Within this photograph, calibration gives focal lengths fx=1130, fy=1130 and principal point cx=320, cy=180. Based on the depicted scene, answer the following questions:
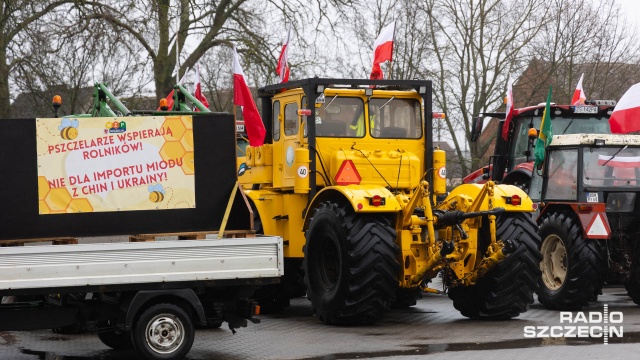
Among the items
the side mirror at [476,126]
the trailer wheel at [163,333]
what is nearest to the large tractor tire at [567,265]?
the side mirror at [476,126]

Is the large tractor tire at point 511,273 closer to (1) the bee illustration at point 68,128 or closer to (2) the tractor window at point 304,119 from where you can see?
(2) the tractor window at point 304,119

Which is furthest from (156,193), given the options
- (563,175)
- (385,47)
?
(563,175)

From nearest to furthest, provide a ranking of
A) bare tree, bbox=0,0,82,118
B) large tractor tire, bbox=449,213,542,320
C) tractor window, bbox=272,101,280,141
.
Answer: large tractor tire, bbox=449,213,542,320, tractor window, bbox=272,101,280,141, bare tree, bbox=0,0,82,118

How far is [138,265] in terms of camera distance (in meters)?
10.1

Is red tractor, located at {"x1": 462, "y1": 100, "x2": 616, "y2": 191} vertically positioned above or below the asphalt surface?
above

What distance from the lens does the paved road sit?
10750 millimetres

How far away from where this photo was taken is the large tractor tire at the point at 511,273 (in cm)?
1296

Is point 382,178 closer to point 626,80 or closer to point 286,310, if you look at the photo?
point 286,310

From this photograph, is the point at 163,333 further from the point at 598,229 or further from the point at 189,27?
the point at 189,27

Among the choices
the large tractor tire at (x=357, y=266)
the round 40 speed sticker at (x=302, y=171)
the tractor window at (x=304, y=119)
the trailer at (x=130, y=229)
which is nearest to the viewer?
the trailer at (x=130, y=229)

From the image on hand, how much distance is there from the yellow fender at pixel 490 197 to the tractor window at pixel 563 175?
1.99 metres

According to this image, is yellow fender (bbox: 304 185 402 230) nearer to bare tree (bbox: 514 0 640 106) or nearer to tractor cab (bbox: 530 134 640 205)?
tractor cab (bbox: 530 134 640 205)

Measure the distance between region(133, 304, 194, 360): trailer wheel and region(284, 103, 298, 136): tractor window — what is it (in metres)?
4.61

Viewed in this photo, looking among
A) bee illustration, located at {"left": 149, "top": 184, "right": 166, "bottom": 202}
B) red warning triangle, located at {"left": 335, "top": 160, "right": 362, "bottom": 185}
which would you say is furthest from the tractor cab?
bee illustration, located at {"left": 149, "top": 184, "right": 166, "bottom": 202}
